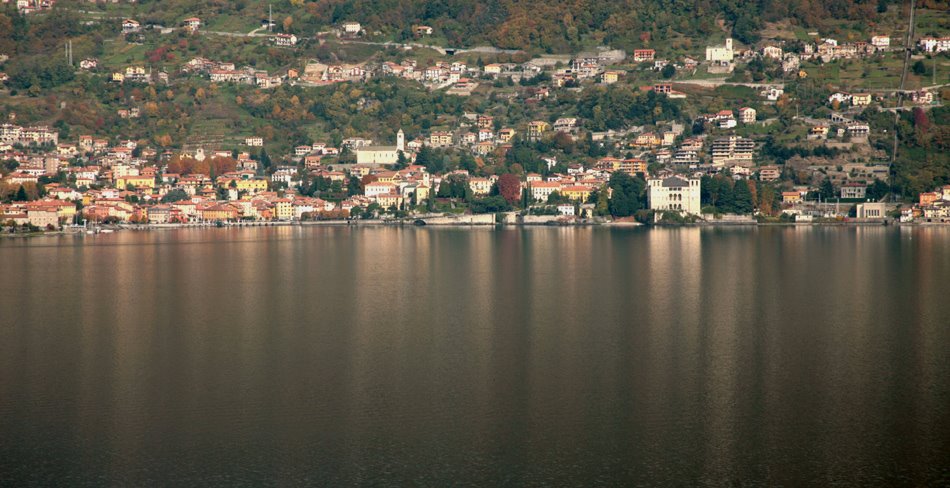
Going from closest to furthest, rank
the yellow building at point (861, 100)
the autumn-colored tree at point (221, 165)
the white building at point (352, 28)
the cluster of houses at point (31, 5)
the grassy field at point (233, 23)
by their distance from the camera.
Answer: the yellow building at point (861, 100) → the autumn-colored tree at point (221, 165) → the white building at point (352, 28) → the cluster of houses at point (31, 5) → the grassy field at point (233, 23)

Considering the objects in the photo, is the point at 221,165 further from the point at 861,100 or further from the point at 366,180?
the point at 861,100

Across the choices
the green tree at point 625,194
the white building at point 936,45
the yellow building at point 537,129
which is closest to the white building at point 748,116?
the green tree at point 625,194

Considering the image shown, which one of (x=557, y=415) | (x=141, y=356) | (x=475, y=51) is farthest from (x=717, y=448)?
(x=475, y=51)

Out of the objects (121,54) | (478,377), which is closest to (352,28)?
(121,54)

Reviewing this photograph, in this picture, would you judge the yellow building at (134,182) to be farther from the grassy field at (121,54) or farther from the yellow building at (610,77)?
the yellow building at (610,77)

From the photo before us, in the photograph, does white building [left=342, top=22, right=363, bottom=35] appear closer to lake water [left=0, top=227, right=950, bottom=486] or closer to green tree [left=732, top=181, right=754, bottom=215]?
green tree [left=732, top=181, right=754, bottom=215]

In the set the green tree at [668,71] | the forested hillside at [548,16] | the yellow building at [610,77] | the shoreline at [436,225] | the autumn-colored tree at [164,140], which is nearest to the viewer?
the shoreline at [436,225]
